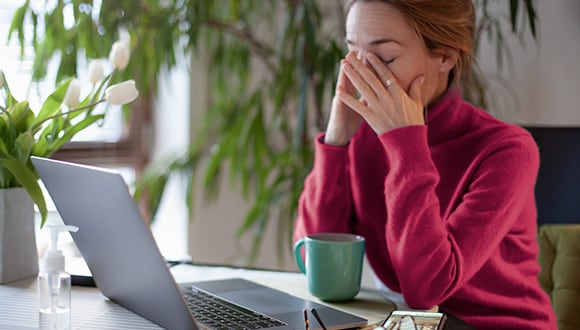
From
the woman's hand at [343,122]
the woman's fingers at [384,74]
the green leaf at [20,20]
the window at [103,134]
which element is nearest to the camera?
the woman's fingers at [384,74]

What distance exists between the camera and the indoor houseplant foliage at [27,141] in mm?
1064

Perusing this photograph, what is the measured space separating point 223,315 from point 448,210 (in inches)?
18.5

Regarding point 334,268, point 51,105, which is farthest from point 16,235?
point 334,268

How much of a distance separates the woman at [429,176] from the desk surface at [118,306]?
0.07m

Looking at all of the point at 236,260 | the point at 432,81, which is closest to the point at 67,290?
the point at 432,81

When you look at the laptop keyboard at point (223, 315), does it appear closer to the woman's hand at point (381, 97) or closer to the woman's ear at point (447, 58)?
the woman's hand at point (381, 97)

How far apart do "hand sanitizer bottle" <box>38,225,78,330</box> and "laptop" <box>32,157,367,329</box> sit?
58 mm

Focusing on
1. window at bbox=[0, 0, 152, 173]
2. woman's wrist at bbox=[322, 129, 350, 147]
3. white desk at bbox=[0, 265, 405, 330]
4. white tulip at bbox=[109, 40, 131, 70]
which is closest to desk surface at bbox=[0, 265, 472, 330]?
white desk at bbox=[0, 265, 405, 330]

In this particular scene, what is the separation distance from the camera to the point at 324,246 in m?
1.04

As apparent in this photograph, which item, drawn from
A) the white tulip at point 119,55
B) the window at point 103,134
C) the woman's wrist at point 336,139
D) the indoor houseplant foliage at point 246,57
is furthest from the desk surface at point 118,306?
the window at point 103,134

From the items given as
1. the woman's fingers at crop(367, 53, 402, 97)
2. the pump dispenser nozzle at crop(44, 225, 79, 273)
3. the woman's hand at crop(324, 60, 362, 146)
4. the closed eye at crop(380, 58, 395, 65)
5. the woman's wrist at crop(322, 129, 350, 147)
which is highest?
the closed eye at crop(380, 58, 395, 65)

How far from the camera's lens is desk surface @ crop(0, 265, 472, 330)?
91 centimetres

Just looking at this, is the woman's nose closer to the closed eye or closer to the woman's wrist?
the closed eye

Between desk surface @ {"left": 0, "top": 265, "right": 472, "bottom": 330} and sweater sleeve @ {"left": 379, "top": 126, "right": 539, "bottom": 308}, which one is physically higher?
sweater sleeve @ {"left": 379, "top": 126, "right": 539, "bottom": 308}
